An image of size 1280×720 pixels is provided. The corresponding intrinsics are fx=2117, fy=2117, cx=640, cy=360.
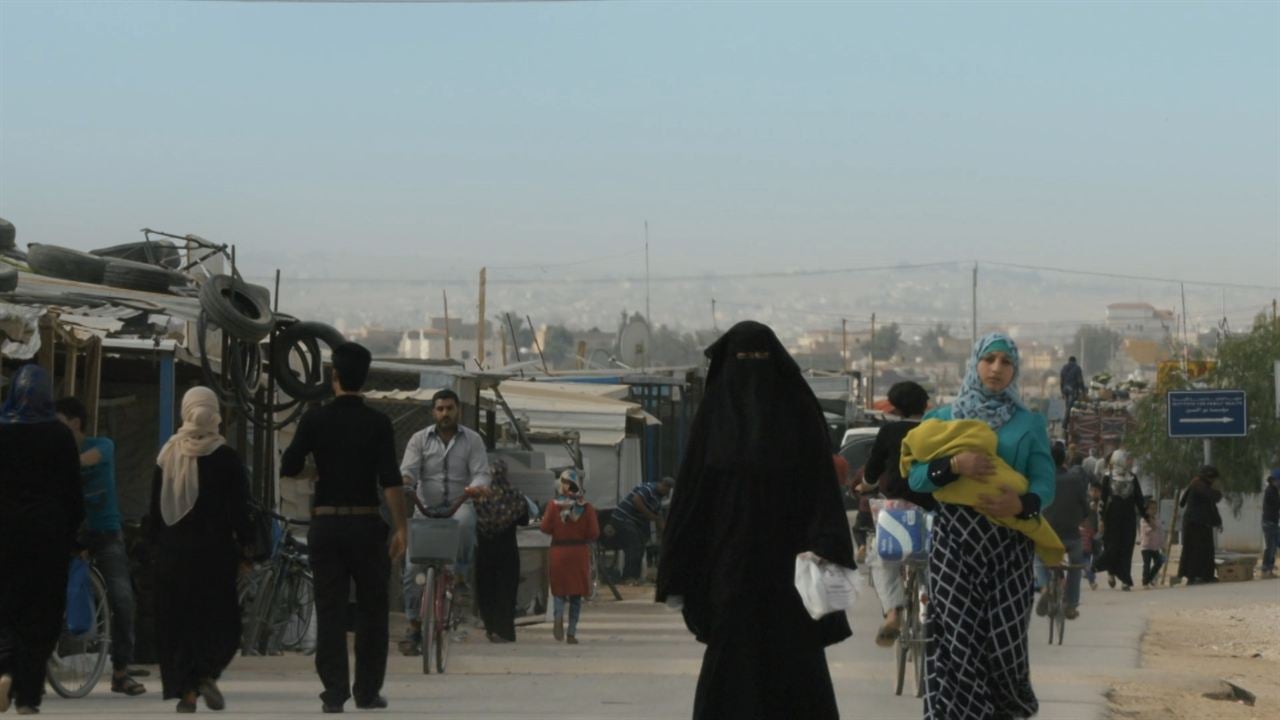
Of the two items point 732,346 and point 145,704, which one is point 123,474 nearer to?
point 145,704

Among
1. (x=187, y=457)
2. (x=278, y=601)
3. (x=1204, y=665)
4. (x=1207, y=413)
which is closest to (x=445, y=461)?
(x=278, y=601)

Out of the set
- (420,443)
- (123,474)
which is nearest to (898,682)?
(420,443)

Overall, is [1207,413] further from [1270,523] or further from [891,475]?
[891,475]

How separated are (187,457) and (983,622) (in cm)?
410

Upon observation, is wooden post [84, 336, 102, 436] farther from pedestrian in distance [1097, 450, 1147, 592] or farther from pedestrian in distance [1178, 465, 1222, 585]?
pedestrian in distance [1178, 465, 1222, 585]

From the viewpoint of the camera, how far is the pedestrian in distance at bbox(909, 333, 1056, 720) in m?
8.31

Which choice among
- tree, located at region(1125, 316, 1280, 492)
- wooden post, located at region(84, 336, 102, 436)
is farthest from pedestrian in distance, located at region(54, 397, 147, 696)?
tree, located at region(1125, 316, 1280, 492)

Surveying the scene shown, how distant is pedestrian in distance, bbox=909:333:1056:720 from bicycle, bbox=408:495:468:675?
5643mm

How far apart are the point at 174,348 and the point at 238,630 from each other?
13.0 ft

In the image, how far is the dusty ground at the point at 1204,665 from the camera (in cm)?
1272

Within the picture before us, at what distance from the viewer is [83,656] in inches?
465

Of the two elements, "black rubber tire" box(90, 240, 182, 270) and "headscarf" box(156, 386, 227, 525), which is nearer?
"headscarf" box(156, 386, 227, 525)

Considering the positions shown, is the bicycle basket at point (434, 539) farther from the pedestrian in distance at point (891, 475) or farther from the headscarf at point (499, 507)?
the pedestrian in distance at point (891, 475)

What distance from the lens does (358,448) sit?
33.8ft
